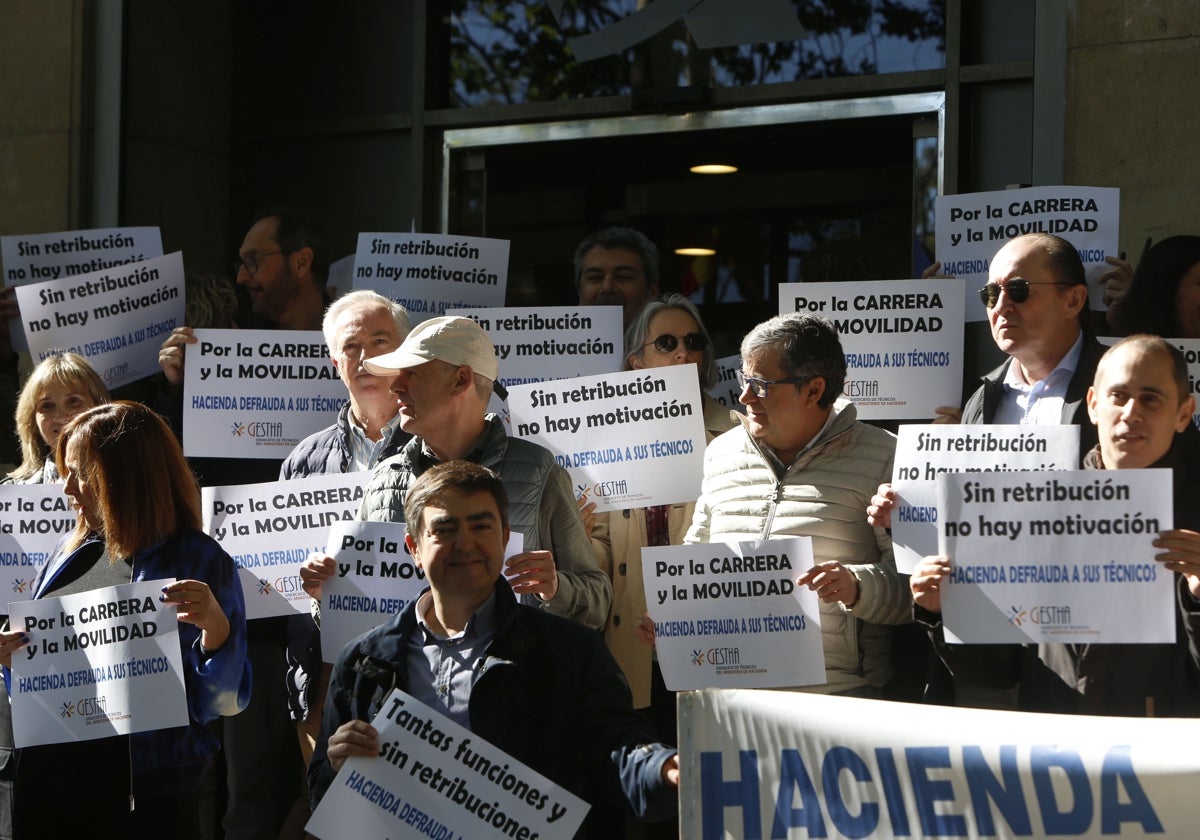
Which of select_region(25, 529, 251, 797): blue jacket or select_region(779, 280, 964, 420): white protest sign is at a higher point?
select_region(779, 280, 964, 420): white protest sign

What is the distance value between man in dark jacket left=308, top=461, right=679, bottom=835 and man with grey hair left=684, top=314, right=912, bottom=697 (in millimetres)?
922

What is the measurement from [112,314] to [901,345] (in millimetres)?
3159

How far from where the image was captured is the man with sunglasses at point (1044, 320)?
5.28 metres

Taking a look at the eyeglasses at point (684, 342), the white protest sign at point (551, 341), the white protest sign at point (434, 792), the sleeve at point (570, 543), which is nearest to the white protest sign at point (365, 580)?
the sleeve at point (570, 543)

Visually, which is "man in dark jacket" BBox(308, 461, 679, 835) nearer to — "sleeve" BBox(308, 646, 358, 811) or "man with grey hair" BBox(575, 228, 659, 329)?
"sleeve" BBox(308, 646, 358, 811)

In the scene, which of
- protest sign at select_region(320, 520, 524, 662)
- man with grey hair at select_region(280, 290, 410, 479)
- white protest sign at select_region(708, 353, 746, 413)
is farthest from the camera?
white protest sign at select_region(708, 353, 746, 413)

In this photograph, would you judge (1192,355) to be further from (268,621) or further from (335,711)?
(268,621)

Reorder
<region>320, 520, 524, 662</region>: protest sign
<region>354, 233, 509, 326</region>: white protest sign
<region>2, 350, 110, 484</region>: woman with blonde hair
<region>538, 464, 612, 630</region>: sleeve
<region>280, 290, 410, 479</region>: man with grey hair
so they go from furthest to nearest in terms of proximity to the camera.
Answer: <region>354, 233, 509, 326</region>: white protest sign, <region>2, 350, 110, 484</region>: woman with blonde hair, <region>280, 290, 410, 479</region>: man with grey hair, <region>538, 464, 612, 630</region>: sleeve, <region>320, 520, 524, 662</region>: protest sign

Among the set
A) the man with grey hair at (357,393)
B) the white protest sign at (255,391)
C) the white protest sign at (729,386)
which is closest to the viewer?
the man with grey hair at (357,393)

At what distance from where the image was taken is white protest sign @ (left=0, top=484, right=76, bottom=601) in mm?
6078

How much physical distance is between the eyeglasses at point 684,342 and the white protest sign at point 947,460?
1198mm

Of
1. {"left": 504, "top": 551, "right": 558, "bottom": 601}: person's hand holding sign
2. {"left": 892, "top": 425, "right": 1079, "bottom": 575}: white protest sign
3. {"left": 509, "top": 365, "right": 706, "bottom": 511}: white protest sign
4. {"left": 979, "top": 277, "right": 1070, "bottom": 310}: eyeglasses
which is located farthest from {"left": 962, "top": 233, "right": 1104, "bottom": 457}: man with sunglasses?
{"left": 504, "top": 551, "right": 558, "bottom": 601}: person's hand holding sign

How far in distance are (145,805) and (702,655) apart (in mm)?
1628

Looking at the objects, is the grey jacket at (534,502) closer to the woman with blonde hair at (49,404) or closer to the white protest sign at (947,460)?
the white protest sign at (947,460)
